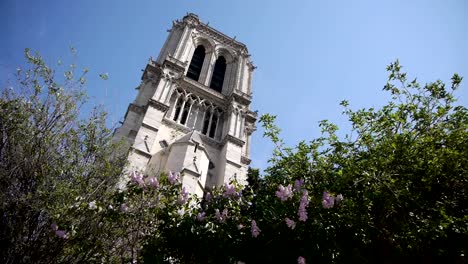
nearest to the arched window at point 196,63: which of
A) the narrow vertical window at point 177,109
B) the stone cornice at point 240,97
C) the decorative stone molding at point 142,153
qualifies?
the stone cornice at point 240,97

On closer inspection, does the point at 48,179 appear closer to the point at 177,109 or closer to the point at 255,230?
the point at 255,230

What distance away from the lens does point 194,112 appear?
26109mm

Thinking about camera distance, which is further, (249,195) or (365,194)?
(249,195)

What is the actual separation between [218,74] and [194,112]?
9.25 metres

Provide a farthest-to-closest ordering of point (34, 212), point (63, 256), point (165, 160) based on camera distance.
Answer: point (165, 160) → point (63, 256) → point (34, 212)

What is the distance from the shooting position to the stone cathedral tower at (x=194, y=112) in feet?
64.0

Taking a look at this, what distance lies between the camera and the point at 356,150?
28.0ft

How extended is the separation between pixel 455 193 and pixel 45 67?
11165mm

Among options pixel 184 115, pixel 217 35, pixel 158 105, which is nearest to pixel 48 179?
pixel 158 105

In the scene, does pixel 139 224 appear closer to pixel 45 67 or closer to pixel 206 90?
pixel 45 67

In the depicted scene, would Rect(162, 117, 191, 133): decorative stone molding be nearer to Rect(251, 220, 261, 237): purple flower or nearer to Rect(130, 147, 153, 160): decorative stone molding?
Rect(130, 147, 153, 160): decorative stone molding

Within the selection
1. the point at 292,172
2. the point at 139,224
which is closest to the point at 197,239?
the point at 139,224

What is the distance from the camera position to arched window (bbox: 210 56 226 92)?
32.2m

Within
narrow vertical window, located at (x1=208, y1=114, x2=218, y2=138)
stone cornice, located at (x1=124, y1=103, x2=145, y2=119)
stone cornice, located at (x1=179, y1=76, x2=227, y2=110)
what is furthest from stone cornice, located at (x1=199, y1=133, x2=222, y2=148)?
stone cornice, located at (x1=124, y1=103, x2=145, y2=119)
